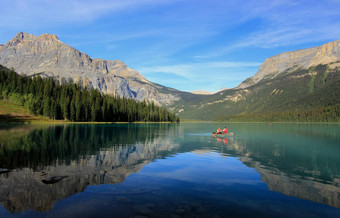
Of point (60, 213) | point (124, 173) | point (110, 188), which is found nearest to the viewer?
point (60, 213)

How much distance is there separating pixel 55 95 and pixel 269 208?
659 feet

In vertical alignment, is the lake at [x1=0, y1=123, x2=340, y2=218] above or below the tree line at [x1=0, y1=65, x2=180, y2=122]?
below

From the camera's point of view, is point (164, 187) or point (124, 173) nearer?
point (164, 187)

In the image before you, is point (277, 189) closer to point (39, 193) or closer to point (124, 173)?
point (124, 173)

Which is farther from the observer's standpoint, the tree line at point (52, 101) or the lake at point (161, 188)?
the tree line at point (52, 101)

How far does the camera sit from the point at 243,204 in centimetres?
1759

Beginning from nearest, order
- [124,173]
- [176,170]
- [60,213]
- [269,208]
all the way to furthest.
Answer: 1. [60,213]
2. [269,208]
3. [124,173]
4. [176,170]

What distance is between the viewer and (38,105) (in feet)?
543

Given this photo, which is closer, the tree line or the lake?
the lake

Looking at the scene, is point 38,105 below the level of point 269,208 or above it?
above

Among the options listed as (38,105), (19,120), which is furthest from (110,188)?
(38,105)

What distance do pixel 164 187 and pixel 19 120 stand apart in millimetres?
149108

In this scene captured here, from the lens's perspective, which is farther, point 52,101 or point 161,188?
point 52,101

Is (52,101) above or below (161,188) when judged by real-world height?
above
